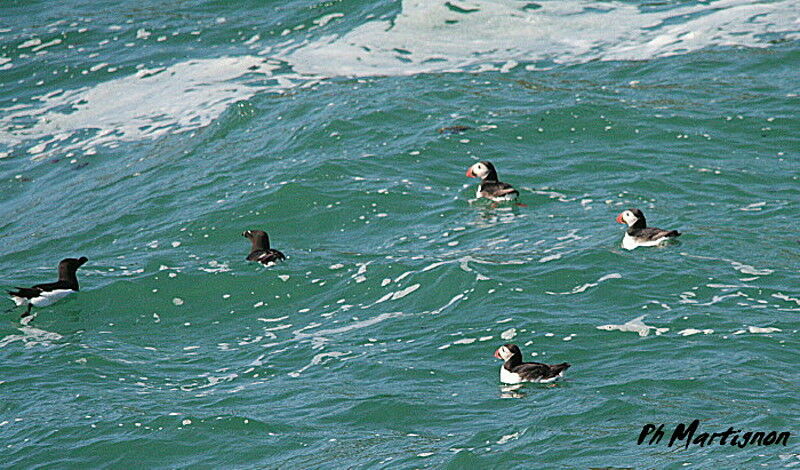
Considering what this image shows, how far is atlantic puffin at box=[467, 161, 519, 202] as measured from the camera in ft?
62.1

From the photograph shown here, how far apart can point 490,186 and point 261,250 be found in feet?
14.0

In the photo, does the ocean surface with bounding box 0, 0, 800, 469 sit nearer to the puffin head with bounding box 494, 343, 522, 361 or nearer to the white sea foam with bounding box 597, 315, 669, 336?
the white sea foam with bounding box 597, 315, 669, 336

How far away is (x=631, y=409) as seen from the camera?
1148cm

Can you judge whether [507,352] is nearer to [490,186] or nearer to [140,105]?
[490,186]

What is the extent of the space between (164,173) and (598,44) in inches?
465

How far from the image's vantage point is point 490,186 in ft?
62.7

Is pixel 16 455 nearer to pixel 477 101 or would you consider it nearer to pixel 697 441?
pixel 697 441

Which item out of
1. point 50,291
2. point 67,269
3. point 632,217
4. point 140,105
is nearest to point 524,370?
point 632,217

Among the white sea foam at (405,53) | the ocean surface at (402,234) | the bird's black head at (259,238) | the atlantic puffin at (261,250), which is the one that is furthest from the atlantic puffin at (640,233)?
the white sea foam at (405,53)

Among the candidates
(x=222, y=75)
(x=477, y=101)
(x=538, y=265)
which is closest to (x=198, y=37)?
(x=222, y=75)

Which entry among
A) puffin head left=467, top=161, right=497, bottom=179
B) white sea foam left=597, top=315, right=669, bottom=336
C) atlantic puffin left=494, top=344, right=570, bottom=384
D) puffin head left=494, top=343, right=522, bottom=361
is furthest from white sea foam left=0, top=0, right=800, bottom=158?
atlantic puffin left=494, top=344, right=570, bottom=384

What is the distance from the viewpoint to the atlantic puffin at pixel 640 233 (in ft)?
53.7

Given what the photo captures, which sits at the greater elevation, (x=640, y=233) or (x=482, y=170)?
(x=482, y=170)

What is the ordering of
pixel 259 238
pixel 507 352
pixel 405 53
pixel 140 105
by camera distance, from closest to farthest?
pixel 507 352 → pixel 259 238 → pixel 140 105 → pixel 405 53
